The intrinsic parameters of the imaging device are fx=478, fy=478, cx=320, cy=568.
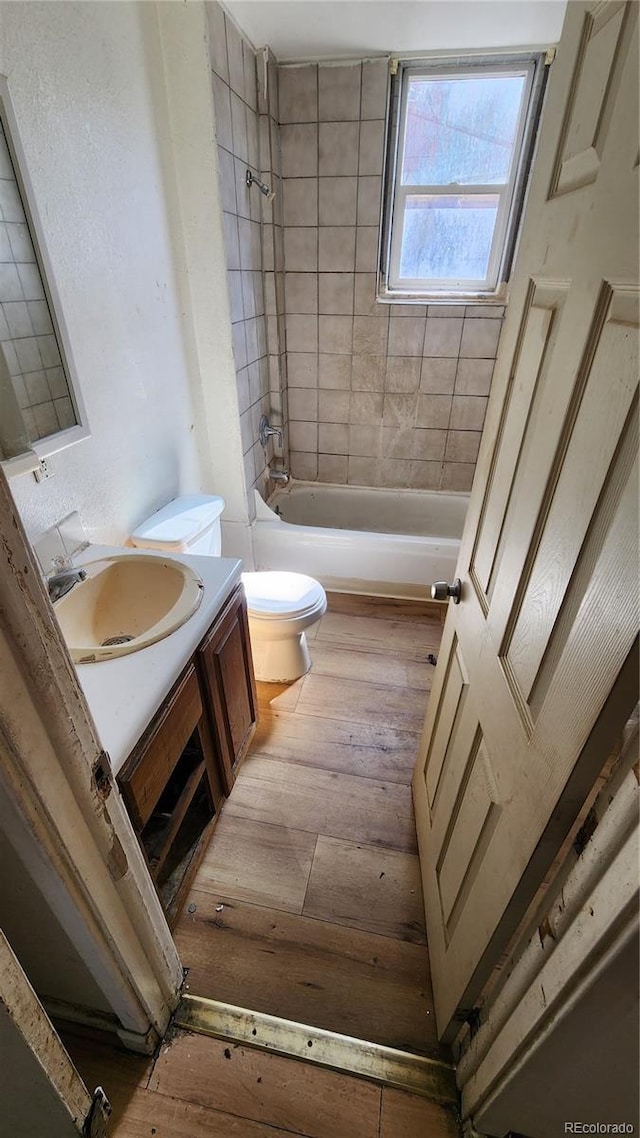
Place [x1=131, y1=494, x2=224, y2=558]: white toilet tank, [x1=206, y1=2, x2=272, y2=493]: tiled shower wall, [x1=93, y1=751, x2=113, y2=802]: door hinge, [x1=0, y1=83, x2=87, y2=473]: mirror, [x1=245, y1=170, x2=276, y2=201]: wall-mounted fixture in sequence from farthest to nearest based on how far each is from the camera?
[x1=245, y1=170, x2=276, y2=201]: wall-mounted fixture
[x1=206, y1=2, x2=272, y2=493]: tiled shower wall
[x1=131, y1=494, x2=224, y2=558]: white toilet tank
[x1=0, y1=83, x2=87, y2=473]: mirror
[x1=93, y1=751, x2=113, y2=802]: door hinge

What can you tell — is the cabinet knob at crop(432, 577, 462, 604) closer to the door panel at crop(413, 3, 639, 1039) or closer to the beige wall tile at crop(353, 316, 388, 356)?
the door panel at crop(413, 3, 639, 1039)

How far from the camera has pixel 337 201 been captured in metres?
2.41

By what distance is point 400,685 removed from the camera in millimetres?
2057

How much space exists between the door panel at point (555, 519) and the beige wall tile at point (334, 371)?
198 cm

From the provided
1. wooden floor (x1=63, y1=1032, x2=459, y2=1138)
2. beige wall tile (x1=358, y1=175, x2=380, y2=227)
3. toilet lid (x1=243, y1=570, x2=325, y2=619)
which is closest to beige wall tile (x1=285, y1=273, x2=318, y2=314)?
beige wall tile (x1=358, y1=175, x2=380, y2=227)

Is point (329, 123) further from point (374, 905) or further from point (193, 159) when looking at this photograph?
point (374, 905)

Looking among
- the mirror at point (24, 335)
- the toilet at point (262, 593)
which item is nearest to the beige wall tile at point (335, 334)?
the toilet at point (262, 593)

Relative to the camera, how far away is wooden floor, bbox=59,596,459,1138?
3.28ft

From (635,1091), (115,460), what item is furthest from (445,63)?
(635,1091)

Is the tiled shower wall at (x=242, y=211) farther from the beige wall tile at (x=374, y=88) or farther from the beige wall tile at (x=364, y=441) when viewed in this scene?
the beige wall tile at (x=364, y=441)

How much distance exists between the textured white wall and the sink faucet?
0.38 ft

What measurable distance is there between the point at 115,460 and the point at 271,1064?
5.31ft

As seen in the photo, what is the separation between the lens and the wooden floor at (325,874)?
118 cm

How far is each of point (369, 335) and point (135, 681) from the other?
2378 mm
